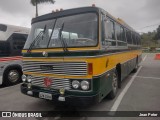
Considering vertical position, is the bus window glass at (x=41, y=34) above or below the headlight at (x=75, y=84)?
above

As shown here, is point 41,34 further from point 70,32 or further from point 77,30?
point 77,30

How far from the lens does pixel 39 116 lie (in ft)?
16.4

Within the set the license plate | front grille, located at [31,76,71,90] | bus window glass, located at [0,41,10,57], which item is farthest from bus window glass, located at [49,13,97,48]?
bus window glass, located at [0,41,10,57]

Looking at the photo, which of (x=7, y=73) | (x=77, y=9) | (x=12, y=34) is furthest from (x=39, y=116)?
(x=12, y=34)

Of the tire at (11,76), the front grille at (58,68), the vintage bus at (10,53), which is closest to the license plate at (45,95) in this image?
the front grille at (58,68)

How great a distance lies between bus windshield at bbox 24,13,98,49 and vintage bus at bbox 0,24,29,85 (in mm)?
3878

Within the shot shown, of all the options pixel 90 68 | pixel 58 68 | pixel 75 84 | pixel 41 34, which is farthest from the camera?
pixel 41 34

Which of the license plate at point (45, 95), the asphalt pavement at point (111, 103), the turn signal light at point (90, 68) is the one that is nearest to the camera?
the turn signal light at point (90, 68)

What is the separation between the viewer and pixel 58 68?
458 centimetres

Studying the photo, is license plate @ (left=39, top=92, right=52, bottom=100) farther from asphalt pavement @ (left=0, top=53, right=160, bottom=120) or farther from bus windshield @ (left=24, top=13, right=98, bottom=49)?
bus windshield @ (left=24, top=13, right=98, bottom=49)

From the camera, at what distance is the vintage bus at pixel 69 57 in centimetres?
429

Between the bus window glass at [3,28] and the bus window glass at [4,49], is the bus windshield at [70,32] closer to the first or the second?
the bus window glass at [4,49]

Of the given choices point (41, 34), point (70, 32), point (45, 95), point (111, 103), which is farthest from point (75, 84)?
point (111, 103)

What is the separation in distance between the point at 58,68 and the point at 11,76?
5.26 meters
